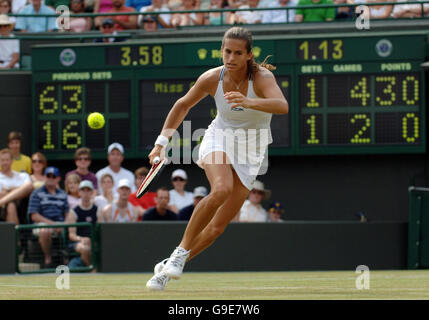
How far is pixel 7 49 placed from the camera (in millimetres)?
16000

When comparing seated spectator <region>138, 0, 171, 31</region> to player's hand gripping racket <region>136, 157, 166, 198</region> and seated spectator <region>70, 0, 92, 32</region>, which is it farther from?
player's hand gripping racket <region>136, 157, 166, 198</region>

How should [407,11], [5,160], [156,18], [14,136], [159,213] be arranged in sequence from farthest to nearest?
[156,18], [407,11], [14,136], [159,213], [5,160]

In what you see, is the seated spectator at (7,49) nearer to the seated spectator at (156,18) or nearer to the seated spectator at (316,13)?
the seated spectator at (156,18)

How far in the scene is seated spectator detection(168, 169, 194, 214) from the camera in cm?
1423

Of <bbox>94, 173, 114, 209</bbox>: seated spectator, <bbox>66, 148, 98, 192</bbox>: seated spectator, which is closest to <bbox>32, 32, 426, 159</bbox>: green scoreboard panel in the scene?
<bbox>66, 148, 98, 192</bbox>: seated spectator

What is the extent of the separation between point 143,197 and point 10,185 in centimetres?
187

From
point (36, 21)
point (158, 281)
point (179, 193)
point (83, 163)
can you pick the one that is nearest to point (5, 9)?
point (36, 21)

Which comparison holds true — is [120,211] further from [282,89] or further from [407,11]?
[407,11]

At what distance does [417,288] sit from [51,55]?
8.67 meters

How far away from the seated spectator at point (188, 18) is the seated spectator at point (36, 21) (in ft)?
6.84

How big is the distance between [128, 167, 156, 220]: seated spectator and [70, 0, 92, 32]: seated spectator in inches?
126

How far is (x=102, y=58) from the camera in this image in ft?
48.4

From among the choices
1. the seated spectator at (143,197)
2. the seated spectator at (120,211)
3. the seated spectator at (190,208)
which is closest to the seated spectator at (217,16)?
the seated spectator at (143,197)
